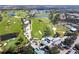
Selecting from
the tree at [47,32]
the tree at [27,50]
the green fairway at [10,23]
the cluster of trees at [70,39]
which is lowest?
the tree at [27,50]

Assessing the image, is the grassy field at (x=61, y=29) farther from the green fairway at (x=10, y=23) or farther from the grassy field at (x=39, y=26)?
the green fairway at (x=10, y=23)

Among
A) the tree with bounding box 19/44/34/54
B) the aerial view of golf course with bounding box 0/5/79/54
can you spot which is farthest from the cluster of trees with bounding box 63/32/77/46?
the tree with bounding box 19/44/34/54

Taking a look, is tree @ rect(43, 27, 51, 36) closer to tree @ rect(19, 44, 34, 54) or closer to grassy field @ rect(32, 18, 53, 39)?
grassy field @ rect(32, 18, 53, 39)

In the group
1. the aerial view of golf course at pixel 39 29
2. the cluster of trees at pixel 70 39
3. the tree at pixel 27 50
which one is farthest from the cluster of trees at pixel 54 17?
the tree at pixel 27 50

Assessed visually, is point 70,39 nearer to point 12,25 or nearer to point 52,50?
point 52,50

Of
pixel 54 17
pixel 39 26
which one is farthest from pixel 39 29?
pixel 54 17
